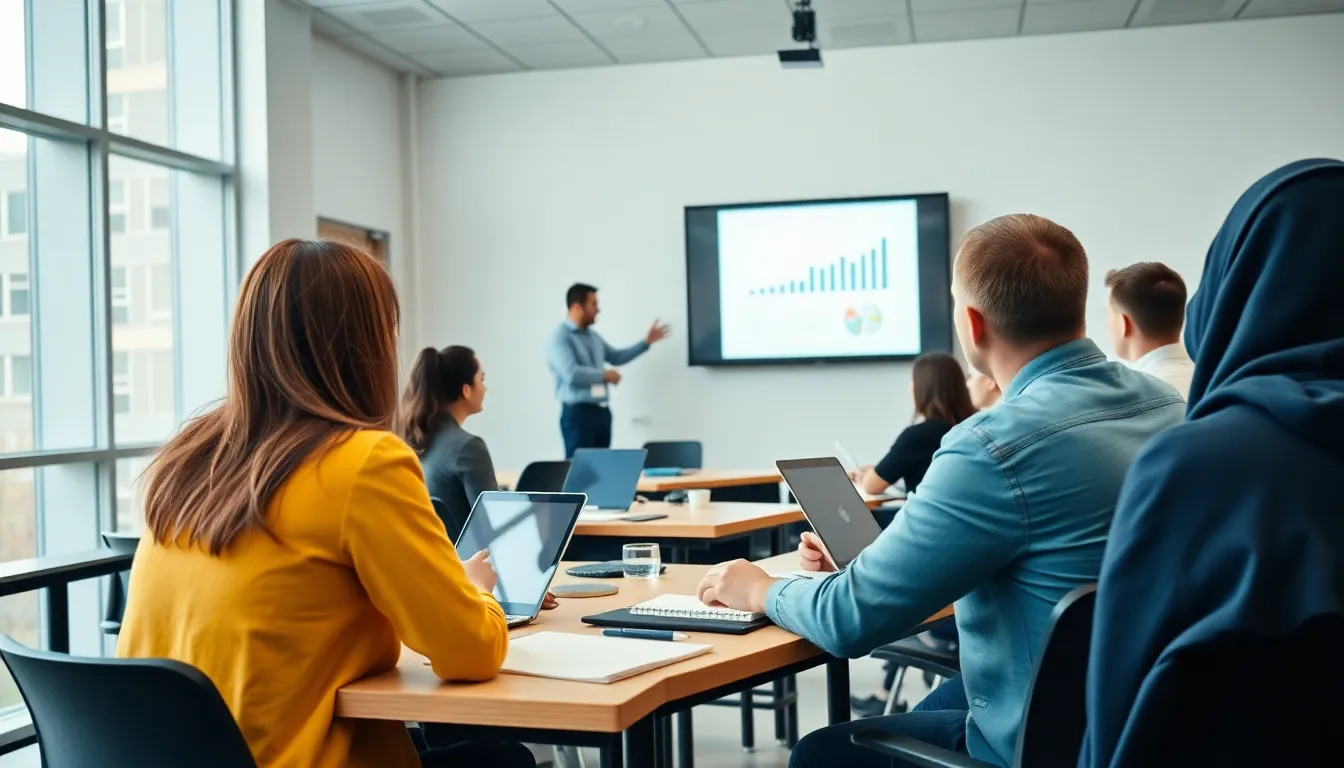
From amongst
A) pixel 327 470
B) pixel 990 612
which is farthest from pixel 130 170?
pixel 990 612

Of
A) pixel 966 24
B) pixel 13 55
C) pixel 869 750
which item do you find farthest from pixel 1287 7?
pixel 13 55

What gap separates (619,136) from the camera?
759cm

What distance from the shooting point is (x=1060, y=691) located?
1405mm

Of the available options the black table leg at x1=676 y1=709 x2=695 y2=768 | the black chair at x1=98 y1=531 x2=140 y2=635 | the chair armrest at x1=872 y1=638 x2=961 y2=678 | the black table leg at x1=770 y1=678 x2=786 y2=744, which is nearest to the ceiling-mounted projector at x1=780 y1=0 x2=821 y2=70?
the black table leg at x1=770 y1=678 x2=786 y2=744

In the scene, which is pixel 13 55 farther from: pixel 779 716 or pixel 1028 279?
pixel 1028 279

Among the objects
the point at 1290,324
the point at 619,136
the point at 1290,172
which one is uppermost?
the point at 619,136

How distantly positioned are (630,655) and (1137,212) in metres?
6.09

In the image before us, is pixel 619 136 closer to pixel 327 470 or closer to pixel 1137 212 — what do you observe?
pixel 1137 212

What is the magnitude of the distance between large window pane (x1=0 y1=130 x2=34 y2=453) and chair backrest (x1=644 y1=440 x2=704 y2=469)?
285 centimetres

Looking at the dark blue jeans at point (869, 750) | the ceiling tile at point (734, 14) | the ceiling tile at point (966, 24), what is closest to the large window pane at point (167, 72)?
the ceiling tile at point (734, 14)

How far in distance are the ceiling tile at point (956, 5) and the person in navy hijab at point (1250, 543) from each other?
18.9 ft

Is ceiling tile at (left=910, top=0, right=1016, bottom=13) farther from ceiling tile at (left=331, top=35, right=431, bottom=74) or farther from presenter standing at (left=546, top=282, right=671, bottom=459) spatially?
ceiling tile at (left=331, top=35, right=431, bottom=74)

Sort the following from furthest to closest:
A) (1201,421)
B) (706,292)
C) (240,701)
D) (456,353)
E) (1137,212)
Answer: (706,292), (1137,212), (456,353), (240,701), (1201,421)

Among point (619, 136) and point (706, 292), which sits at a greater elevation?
point (619, 136)
